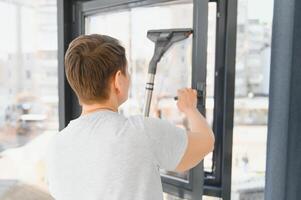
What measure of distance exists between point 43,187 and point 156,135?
47.9 inches

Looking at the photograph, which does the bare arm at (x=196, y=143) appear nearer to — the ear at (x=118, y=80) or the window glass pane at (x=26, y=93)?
the ear at (x=118, y=80)

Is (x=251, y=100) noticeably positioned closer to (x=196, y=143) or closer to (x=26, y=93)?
(x=196, y=143)

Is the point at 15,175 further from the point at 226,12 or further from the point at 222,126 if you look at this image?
the point at 226,12

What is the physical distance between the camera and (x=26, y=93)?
6.54ft

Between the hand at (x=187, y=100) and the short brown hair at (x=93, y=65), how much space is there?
323 millimetres

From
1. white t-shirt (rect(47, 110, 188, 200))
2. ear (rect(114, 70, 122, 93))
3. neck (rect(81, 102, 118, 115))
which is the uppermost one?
ear (rect(114, 70, 122, 93))

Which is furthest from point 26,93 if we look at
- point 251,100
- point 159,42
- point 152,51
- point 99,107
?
point 251,100

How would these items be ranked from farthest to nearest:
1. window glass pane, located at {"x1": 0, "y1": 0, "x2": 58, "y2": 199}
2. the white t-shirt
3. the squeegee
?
window glass pane, located at {"x1": 0, "y1": 0, "x2": 58, "y2": 199}
the squeegee
the white t-shirt

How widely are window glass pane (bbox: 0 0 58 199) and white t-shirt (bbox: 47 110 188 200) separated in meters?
1.00

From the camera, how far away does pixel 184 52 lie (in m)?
1.47

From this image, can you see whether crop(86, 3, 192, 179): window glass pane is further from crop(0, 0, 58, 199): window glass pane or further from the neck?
the neck

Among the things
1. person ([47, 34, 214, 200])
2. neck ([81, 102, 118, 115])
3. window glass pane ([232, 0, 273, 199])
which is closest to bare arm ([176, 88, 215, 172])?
person ([47, 34, 214, 200])

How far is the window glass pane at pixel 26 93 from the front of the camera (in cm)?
195

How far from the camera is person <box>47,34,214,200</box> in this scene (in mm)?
986
